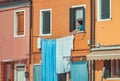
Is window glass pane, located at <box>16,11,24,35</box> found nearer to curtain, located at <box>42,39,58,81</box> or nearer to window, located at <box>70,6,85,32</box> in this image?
curtain, located at <box>42,39,58,81</box>

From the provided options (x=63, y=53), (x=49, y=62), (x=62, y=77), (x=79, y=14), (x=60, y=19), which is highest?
(x=79, y=14)

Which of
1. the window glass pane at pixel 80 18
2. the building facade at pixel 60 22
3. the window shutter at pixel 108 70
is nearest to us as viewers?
the window shutter at pixel 108 70

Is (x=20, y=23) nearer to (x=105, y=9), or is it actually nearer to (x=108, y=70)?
(x=105, y=9)

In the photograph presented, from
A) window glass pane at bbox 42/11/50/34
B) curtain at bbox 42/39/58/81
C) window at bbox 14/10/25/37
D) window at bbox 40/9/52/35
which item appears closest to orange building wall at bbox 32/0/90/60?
window at bbox 40/9/52/35

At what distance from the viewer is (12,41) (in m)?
37.4

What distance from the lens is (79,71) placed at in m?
32.1

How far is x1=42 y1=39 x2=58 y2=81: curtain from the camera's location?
111ft

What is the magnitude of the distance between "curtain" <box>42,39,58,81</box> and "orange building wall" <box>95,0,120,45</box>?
12.2 ft

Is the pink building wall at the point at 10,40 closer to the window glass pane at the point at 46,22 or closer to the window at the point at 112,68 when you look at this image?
the window glass pane at the point at 46,22

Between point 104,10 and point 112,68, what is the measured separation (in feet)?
11.1

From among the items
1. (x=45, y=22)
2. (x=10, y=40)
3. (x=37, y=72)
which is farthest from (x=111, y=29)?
(x=10, y=40)

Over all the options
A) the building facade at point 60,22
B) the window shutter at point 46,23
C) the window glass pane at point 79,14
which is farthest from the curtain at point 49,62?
the window glass pane at point 79,14

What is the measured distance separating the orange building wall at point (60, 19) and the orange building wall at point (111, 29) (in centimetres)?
95

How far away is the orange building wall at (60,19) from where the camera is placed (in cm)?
3225
